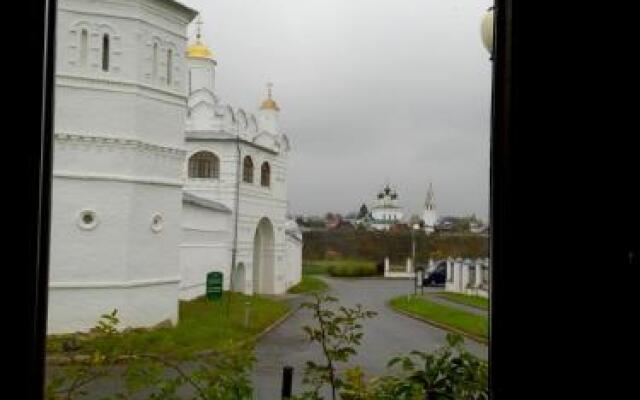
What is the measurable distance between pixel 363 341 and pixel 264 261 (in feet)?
2.77

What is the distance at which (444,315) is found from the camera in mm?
1447

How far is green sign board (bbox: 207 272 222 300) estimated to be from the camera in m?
1.88

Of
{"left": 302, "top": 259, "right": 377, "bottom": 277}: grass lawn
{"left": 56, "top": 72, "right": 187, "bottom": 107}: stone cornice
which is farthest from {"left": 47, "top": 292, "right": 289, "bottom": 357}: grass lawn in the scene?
{"left": 56, "top": 72, "right": 187, "bottom": 107}: stone cornice

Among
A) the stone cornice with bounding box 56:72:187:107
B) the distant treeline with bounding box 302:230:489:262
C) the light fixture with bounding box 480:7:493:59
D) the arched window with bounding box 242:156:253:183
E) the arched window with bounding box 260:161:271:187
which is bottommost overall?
the distant treeline with bounding box 302:230:489:262

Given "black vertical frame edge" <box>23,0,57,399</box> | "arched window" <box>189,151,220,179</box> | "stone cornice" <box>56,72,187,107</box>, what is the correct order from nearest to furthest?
"black vertical frame edge" <box>23,0,57,399</box>, "arched window" <box>189,151,220,179</box>, "stone cornice" <box>56,72,187,107</box>

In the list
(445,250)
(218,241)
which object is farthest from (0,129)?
(218,241)

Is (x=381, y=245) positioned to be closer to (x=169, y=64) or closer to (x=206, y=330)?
(x=206, y=330)

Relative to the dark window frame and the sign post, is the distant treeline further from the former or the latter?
the dark window frame

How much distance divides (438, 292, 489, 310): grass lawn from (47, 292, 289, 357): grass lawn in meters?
0.38

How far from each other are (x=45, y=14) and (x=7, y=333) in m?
0.40

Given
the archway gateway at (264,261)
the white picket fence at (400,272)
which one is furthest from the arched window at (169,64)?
the white picket fence at (400,272)

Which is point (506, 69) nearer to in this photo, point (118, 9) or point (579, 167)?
point (579, 167)

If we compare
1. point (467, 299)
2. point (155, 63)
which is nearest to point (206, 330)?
point (467, 299)

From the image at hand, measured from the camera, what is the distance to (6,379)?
790 millimetres
